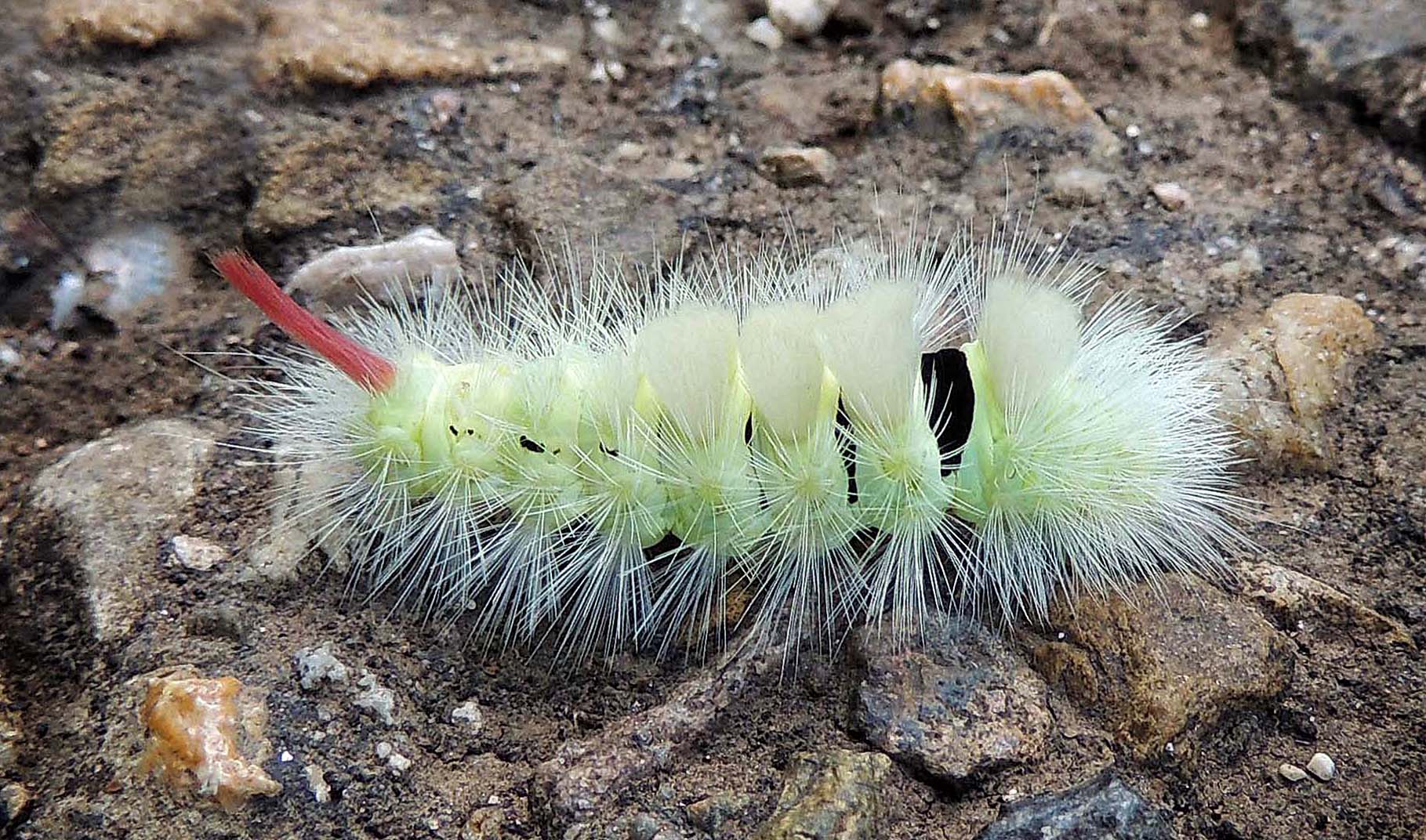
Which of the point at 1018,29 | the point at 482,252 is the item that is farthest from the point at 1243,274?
the point at 482,252

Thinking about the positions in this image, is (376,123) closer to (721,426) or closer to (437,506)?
(437,506)

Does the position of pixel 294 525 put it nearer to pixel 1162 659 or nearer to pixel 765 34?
pixel 1162 659

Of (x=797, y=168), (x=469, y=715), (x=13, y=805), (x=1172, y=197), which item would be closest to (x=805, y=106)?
(x=797, y=168)

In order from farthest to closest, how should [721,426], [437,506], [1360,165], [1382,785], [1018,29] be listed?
[1018,29], [1360,165], [437,506], [721,426], [1382,785]

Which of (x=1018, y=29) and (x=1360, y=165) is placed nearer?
(x=1360, y=165)

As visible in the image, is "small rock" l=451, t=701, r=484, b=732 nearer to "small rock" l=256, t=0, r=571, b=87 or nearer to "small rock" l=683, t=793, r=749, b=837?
"small rock" l=683, t=793, r=749, b=837
